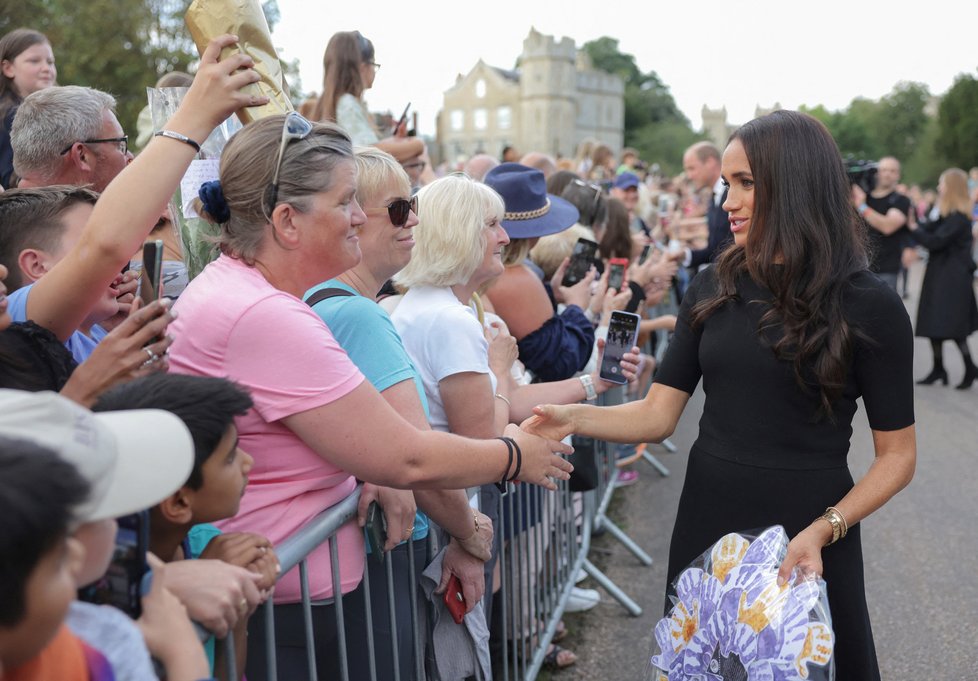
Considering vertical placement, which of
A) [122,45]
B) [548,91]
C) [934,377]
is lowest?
[934,377]

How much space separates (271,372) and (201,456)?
343 millimetres

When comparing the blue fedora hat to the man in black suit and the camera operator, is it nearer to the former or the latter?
the man in black suit

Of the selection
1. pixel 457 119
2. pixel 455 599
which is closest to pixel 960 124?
pixel 457 119

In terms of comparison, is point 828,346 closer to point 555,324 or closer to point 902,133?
point 555,324

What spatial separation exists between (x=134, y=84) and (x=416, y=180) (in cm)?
1388

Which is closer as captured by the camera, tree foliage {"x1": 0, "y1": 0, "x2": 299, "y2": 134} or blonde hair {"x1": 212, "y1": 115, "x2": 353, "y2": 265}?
blonde hair {"x1": 212, "y1": 115, "x2": 353, "y2": 265}

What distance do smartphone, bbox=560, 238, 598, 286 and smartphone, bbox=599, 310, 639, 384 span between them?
54.9 inches

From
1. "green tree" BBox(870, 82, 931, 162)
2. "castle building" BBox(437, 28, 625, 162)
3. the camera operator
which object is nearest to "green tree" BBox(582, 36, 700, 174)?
"castle building" BBox(437, 28, 625, 162)

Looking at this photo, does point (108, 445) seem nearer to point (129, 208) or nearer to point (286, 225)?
point (129, 208)

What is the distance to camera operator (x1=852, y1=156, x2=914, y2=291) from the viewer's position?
11617 mm

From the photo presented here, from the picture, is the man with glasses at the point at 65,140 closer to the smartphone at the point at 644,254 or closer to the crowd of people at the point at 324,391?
the crowd of people at the point at 324,391

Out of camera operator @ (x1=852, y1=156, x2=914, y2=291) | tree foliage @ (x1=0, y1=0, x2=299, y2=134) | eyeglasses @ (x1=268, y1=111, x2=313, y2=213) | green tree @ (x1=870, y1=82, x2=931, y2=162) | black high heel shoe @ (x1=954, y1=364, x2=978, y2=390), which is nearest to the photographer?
eyeglasses @ (x1=268, y1=111, x2=313, y2=213)

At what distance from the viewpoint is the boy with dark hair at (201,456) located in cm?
162

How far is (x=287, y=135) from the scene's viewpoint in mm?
2207
